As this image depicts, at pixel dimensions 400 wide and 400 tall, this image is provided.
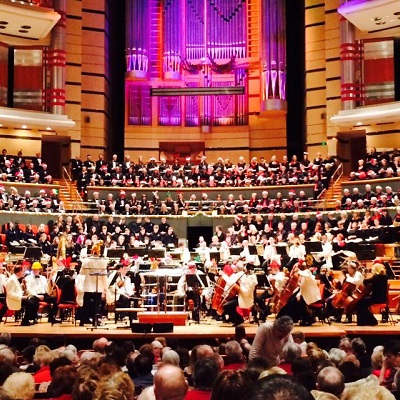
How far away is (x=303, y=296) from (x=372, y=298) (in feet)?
3.31

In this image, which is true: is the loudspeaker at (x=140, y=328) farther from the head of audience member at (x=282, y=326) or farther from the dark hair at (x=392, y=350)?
the dark hair at (x=392, y=350)

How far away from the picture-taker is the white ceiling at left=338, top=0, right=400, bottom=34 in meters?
20.8

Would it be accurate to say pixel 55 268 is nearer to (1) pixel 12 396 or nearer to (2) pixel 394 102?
(1) pixel 12 396

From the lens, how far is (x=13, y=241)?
17594 millimetres

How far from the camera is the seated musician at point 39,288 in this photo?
464 inches

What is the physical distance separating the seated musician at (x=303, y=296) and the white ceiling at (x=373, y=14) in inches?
468

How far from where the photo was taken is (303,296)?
11.1 m

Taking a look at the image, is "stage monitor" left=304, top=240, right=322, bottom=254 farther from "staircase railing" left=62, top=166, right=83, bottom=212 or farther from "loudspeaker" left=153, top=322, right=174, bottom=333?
"staircase railing" left=62, top=166, right=83, bottom=212

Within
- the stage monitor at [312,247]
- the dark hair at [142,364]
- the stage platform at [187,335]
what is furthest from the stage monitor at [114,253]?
the dark hair at [142,364]

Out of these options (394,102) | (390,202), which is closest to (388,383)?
(390,202)

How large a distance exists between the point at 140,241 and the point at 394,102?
28.6ft

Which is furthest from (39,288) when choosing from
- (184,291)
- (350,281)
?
(350,281)

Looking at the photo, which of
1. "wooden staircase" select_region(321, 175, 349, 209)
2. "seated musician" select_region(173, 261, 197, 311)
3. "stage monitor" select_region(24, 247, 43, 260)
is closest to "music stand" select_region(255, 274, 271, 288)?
"seated musician" select_region(173, 261, 197, 311)

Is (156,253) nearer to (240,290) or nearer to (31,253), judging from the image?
(240,290)
